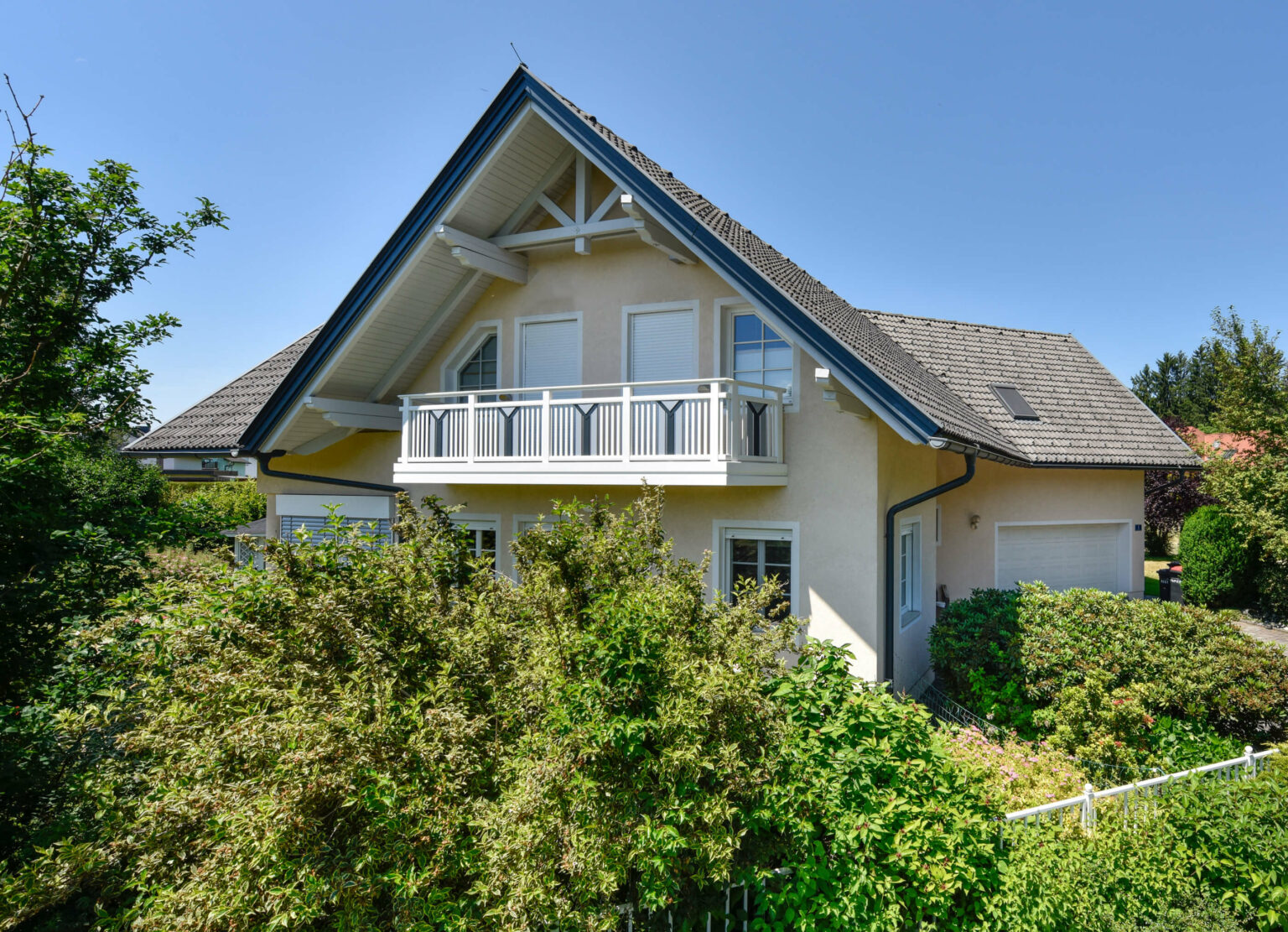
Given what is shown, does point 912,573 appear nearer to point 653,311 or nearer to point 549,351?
point 653,311

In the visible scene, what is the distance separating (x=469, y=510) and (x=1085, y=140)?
653 inches

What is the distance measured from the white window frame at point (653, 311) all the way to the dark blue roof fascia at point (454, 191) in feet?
4.98

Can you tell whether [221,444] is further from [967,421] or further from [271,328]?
[967,421]

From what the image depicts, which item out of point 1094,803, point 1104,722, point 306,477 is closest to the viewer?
point 1094,803

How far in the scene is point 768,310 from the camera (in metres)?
8.74

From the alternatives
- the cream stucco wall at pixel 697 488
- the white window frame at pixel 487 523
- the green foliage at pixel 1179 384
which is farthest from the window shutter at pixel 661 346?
the green foliage at pixel 1179 384

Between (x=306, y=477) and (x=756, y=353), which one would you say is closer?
(x=756, y=353)

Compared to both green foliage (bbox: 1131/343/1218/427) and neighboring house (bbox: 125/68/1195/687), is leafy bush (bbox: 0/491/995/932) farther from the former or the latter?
green foliage (bbox: 1131/343/1218/427)

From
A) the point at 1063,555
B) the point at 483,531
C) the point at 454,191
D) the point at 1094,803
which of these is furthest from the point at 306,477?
the point at 1063,555

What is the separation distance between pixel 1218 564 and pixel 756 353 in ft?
52.4

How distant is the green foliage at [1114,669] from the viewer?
779cm

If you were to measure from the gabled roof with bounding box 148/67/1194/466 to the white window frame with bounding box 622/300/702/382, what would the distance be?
1227mm

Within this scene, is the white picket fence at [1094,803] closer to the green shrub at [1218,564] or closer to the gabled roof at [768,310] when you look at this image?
the gabled roof at [768,310]

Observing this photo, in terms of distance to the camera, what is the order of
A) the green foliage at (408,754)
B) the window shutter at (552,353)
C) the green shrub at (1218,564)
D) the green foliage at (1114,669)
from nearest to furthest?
the green foliage at (408,754), the green foliage at (1114,669), the window shutter at (552,353), the green shrub at (1218,564)
